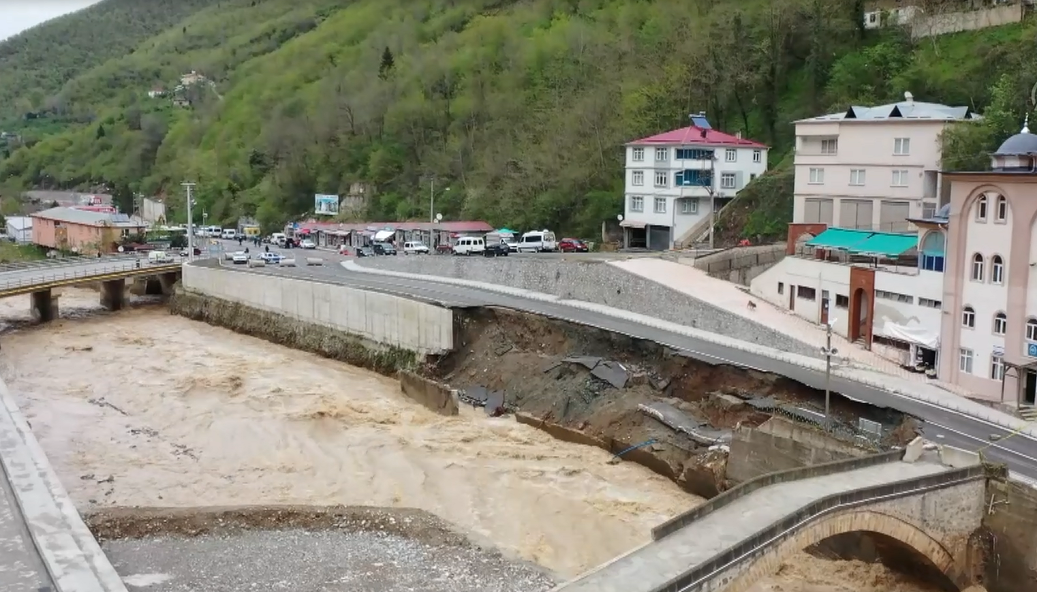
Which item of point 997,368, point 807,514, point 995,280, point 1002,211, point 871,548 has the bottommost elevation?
point 871,548

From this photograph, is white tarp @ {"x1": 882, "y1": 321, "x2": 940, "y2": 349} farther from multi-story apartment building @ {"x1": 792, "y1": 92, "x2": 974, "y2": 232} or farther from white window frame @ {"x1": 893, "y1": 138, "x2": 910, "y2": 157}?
white window frame @ {"x1": 893, "y1": 138, "x2": 910, "y2": 157}

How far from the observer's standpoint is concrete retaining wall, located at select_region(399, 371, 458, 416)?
34156 millimetres

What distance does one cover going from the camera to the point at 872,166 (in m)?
42.2

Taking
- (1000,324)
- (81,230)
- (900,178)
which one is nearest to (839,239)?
(900,178)

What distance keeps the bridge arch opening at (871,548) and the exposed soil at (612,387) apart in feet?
12.5

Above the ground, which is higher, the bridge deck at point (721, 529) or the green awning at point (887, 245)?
the green awning at point (887, 245)

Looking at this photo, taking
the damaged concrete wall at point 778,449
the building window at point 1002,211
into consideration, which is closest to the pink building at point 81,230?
the damaged concrete wall at point 778,449

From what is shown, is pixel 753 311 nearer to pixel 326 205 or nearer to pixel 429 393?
pixel 429 393

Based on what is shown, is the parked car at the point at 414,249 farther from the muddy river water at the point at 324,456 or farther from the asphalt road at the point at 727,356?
the muddy river water at the point at 324,456

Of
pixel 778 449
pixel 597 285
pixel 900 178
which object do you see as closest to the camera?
pixel 778 449

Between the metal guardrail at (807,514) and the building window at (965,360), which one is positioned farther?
the building window at (965,360)

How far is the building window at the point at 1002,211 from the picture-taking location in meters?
27.0

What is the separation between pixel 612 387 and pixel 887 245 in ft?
41.0

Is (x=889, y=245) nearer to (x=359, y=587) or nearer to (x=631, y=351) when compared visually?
(x=631, y=351)
